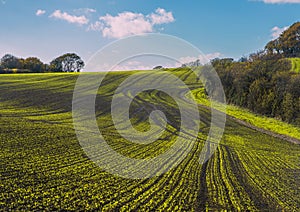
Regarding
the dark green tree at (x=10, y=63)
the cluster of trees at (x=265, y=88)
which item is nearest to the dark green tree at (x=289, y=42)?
the cluster of trees at (x=265, y=88)

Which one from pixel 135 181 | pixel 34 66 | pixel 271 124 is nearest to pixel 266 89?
pixel 271 124

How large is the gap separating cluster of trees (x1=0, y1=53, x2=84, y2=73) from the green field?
78999mm

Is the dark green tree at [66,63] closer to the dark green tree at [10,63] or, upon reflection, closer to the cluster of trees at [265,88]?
the dark green tree at [10,63]

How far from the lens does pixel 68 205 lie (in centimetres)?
1178

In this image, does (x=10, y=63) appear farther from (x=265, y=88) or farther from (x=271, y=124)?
(x=271, y=124)

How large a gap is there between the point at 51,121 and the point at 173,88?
4793 centimetres

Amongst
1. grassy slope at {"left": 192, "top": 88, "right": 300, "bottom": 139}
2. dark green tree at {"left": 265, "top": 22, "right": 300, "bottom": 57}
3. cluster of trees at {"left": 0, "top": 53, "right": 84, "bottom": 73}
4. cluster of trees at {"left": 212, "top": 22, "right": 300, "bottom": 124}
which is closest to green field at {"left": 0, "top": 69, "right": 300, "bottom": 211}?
grassy slope at {"left": 192, "top": 88, "right": 300, "bottom": 139}

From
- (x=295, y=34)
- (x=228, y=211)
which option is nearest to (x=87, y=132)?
(x=228, y=211)

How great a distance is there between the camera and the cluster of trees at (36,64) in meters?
99.6

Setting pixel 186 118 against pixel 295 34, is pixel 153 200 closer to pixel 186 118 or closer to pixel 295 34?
pixel 186 118

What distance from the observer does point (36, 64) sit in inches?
4082

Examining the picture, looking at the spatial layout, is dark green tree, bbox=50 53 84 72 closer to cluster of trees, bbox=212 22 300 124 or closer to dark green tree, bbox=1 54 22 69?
dark green tree, bbox=1 54 22 69

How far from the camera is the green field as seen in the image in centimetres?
1259

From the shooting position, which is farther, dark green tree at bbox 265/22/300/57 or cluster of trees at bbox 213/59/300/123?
dark green tree at bbox 265/22/300/57
